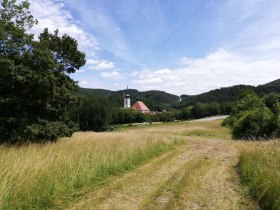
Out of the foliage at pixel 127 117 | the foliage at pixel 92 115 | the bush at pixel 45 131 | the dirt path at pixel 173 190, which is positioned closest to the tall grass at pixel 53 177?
the dirt path at pixel 173 190

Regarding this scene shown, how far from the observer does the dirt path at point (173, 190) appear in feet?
19.5

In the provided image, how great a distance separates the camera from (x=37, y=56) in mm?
15750

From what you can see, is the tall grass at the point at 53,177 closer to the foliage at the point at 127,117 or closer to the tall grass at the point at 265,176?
the tall grass at the point at 265,176

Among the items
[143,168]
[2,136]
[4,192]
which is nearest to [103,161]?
[143,168]

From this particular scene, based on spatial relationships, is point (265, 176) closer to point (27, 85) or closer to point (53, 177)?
point (53, 177)

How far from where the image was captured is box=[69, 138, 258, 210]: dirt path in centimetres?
596

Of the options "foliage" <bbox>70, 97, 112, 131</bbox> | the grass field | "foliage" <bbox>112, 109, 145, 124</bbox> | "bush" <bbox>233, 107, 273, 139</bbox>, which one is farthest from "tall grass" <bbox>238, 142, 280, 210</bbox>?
"foliage" <bbox>112, 109, 145, 124</bbox>

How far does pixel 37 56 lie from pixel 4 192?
1163 centimetres

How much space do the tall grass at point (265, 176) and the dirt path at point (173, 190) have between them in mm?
270

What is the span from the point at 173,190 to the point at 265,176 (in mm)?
2193

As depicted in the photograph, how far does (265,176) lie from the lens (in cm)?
673

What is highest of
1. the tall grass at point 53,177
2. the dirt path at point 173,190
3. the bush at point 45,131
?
the bush at point 45,131

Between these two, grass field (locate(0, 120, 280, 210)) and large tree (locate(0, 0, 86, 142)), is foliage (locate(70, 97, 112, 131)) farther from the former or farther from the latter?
grass field (locate(0, 120, 280, 210))

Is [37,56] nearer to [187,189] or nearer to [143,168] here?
[143,168]
